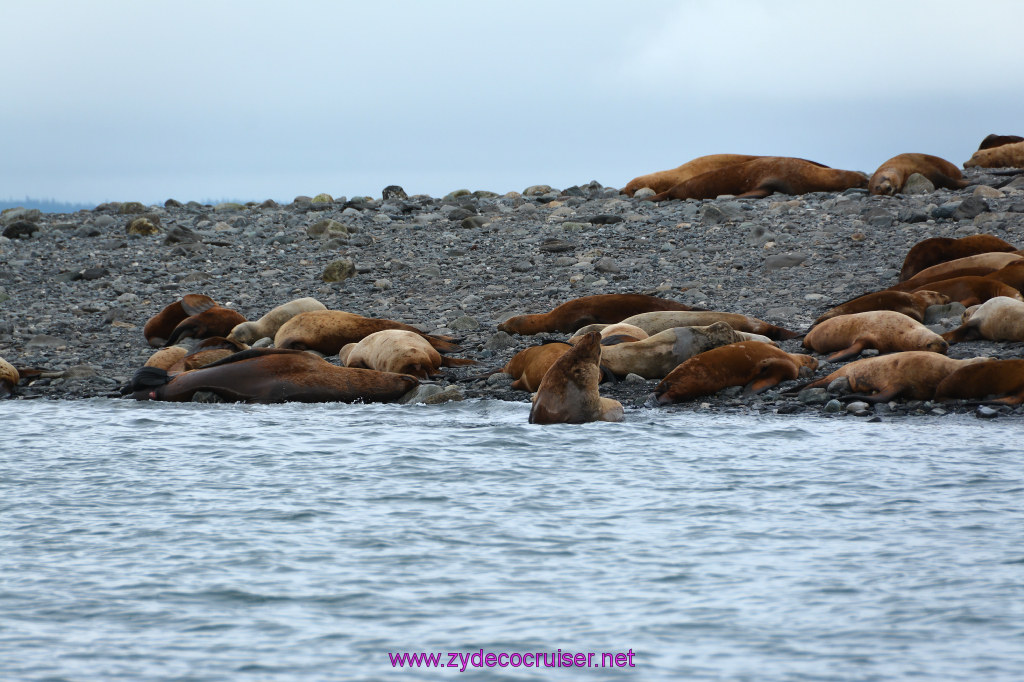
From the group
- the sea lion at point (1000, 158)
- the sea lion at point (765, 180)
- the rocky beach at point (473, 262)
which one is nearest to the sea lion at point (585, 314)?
the rocky beach at point (473, 262)

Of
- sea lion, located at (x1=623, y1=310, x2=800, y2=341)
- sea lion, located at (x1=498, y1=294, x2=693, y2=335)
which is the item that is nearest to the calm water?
sea lion, located at (x1=623, y1=310, x2=800, y2=341)

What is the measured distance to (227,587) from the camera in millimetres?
5504

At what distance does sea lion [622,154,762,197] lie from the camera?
22.2 m

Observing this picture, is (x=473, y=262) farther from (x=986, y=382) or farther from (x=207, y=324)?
(x=986, y=382)

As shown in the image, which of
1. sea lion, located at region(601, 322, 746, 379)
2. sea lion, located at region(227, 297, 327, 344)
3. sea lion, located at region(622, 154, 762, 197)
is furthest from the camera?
sea lion, located at region(622, 154, 762, 197)

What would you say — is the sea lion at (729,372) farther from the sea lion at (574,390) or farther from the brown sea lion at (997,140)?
the brown sea lion at (997,140)

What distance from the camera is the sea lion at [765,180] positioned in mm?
20516

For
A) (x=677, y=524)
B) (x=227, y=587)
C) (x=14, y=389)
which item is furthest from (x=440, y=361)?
(x=227, y=587)

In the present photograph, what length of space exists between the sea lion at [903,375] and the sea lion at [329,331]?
4791 millimetres

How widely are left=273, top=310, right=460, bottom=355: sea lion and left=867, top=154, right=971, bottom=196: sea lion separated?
985 centimetres

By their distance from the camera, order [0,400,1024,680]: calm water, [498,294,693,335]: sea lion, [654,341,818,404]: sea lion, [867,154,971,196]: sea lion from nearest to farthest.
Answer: [0,400,1024,680]: calm water < [654,341,818,404]: sea lion < [498,294,693,335]: sea lion < [867,154,971,196]: sea lion

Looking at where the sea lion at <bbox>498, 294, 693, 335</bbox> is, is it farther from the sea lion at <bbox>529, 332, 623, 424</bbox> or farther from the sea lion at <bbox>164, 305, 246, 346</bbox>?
the sea lion at <bbox>529, 332, 623, 424</bbox>

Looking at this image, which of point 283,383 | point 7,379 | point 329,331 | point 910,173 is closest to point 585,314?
point 329,331

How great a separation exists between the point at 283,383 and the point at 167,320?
431 centimetres
